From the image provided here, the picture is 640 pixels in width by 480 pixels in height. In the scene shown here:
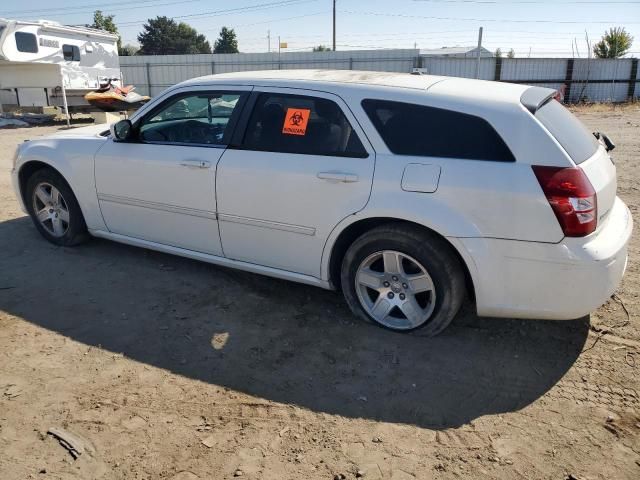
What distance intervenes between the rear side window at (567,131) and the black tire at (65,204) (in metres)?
4.09

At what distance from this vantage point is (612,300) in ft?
13.6

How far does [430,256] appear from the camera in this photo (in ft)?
11.1

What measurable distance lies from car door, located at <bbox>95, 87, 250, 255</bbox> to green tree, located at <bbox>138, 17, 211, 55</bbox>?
79944 mm

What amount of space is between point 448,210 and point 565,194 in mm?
650

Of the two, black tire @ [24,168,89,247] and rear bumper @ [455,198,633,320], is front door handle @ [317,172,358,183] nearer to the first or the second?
rear bumper @ [455,198,633,320]

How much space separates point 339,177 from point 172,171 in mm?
1474

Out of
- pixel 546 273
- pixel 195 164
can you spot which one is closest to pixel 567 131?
pixel 546 273

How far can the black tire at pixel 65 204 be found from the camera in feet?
16.6

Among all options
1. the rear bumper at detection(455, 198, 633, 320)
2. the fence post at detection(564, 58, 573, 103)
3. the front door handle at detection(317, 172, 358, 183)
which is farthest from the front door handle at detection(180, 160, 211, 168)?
the fence post at detection(564, 58, 573, 103)

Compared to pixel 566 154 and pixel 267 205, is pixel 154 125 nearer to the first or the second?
pixel 267 205

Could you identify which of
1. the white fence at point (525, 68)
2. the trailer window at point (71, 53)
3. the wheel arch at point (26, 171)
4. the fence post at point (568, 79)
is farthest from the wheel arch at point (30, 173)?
the fence post at point (568, 79)

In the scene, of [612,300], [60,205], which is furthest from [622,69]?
[60,205]

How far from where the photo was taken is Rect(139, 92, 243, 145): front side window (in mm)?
4207

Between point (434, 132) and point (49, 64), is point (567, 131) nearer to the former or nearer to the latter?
point (434, 132)
